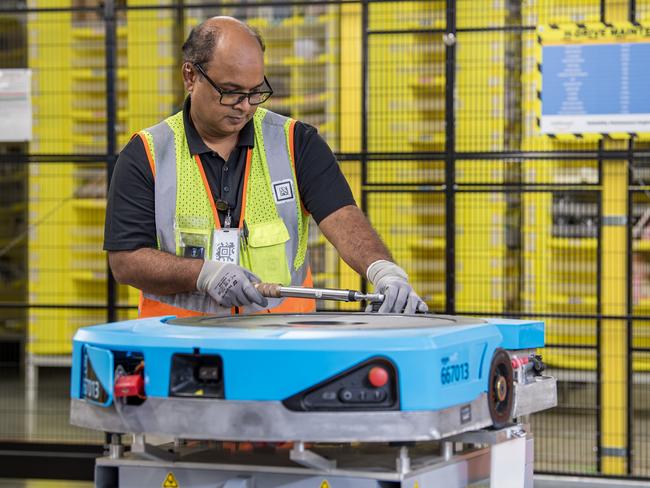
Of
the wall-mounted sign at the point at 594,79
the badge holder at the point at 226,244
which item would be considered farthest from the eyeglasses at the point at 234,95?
the wall-mounted sign at the point at 594,79

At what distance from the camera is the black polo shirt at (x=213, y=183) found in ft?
9.36

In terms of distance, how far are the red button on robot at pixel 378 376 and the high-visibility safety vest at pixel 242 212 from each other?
957 mm

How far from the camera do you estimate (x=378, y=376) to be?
1889 mm

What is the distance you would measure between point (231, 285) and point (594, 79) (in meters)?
3.75

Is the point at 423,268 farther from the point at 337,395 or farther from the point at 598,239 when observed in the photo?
the point at 337,395

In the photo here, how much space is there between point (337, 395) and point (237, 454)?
0.31 metres

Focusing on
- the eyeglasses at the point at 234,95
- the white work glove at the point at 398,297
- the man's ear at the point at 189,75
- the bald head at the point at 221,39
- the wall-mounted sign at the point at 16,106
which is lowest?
the white work glove at the point at 398,297

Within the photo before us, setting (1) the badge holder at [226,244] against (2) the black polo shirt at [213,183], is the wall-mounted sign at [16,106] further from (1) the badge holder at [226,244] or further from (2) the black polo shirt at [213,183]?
(1) the badge holder at [226,244]

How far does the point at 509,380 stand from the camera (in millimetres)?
2205

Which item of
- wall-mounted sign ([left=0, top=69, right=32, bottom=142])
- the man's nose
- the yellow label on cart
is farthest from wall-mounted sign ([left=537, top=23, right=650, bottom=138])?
the yellow label on cart

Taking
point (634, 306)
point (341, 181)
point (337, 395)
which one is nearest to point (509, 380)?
point (337, 395)

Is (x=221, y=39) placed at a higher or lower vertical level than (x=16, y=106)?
lower

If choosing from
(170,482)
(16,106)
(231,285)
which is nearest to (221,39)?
(231,285)

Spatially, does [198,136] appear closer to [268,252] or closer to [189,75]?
[189,75]
